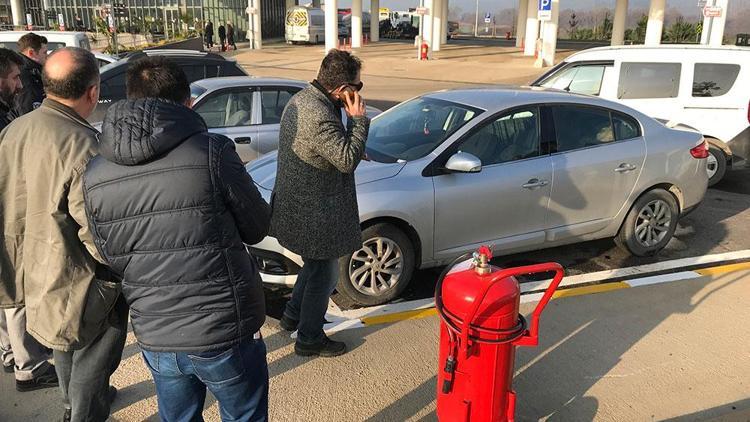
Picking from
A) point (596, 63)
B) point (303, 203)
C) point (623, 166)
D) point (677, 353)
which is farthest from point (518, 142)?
point (596, 63)

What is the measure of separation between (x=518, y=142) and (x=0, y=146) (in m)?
3.58

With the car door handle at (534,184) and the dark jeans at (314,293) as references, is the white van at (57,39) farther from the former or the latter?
the dark jeans at (314,293)

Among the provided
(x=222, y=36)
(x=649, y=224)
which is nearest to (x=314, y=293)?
(x=649, y=224)

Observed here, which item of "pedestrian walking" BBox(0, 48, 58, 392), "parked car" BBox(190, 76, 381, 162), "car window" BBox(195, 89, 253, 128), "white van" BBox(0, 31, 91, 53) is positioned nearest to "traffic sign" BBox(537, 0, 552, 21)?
"white van" BBox(0, 31, 91, 53)

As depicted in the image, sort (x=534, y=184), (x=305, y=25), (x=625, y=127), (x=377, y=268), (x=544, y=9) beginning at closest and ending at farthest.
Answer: (x=377, y=268) → (x=534, y=184) → (x=625, y=127) → (x=544, y=9) → (x=305, y=25)

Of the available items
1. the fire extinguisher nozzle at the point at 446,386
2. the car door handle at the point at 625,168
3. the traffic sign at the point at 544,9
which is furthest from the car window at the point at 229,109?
the traffic sign at the point at 544,9

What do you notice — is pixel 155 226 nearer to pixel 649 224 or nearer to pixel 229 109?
pixel 649 224

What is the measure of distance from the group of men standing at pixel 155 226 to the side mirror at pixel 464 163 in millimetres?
1181

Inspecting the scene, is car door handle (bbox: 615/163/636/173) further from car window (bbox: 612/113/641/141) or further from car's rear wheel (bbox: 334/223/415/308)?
car's rear wheel (bbox: 334/223/415/308)

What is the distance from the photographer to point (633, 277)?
508cm

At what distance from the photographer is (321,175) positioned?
10.5 ft

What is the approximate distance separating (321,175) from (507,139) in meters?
2.10

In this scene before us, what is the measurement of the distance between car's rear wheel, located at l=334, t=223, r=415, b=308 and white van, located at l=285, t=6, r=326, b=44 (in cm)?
3803

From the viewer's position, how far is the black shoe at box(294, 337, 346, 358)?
3.70 meters
